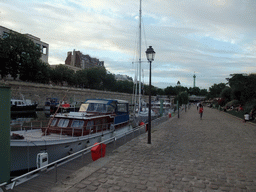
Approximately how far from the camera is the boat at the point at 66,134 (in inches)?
302

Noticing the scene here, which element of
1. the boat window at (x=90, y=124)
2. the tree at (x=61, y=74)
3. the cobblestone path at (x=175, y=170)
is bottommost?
the cobblestone path at (x=175, y=170)

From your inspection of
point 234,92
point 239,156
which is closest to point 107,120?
point 239,156

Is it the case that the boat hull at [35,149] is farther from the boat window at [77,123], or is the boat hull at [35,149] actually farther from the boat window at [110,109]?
the boat window at [110,109]

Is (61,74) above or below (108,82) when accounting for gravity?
above

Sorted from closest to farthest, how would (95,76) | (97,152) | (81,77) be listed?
(97,152)
(81,77)
(95,76)

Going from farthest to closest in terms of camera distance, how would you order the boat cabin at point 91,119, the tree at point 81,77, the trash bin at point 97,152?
1. the tree at point 81,77
2. the boat cabin at point 91,119
3. the trash bin at point 97,152

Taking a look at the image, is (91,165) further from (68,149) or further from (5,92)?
(5,92)

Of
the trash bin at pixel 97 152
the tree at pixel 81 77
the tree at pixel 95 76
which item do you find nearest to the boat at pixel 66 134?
the trash bin at pixel 97 152

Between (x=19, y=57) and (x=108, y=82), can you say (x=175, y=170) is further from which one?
(x=108, y=82)

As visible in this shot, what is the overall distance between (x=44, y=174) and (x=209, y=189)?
16.5 ft

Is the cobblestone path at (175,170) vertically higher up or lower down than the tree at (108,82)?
lower down

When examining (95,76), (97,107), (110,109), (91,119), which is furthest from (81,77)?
(91,119)

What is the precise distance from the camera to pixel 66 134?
34.1 feet

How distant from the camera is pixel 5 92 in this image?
421 centimetres
